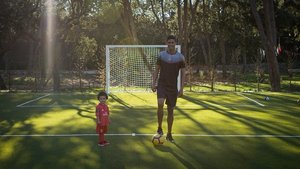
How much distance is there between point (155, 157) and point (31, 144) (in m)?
2.55

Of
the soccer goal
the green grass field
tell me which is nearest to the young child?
the green grass field

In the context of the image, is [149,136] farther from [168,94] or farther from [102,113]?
[102,113]

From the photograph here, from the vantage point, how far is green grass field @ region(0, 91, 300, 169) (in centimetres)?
671

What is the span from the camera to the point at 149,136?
8.76 metres

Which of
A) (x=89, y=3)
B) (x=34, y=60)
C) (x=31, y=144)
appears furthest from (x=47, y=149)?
(x=34, y=60)

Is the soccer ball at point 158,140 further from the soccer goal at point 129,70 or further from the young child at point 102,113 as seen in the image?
the soccer goal at point 129,70

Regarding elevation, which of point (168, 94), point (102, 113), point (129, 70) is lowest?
point (102, 113)

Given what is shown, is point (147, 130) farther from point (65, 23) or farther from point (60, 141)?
point (65, 23)

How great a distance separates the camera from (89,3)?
86.7 feet

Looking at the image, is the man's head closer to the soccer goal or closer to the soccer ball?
the soccer ball

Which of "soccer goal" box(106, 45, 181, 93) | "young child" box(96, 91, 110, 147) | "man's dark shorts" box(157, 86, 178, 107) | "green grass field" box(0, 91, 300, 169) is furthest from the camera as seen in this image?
"soccer goal" box(106, 45, 181, 93)

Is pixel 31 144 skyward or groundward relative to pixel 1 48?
groundward

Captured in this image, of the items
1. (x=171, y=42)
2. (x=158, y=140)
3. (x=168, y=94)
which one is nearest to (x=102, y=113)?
(x=158, y=140)

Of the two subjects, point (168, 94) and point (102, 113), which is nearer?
point (102, 113)
